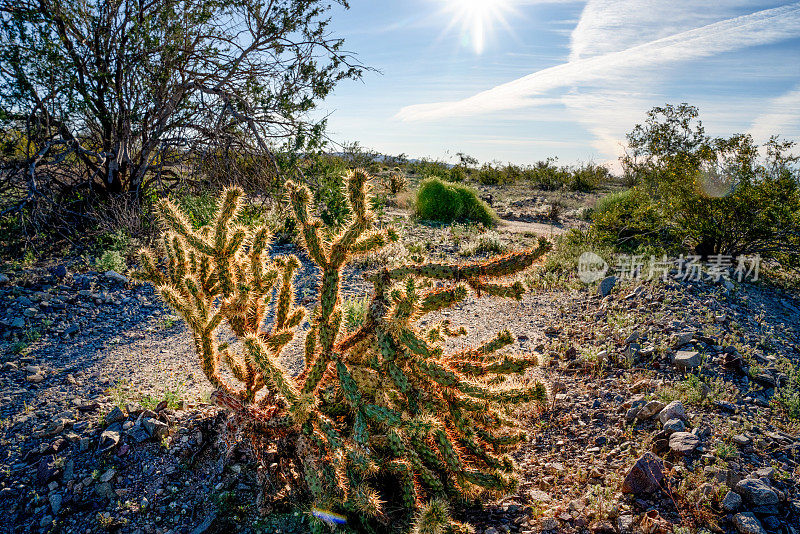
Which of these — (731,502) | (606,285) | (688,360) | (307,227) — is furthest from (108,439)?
(606,285)

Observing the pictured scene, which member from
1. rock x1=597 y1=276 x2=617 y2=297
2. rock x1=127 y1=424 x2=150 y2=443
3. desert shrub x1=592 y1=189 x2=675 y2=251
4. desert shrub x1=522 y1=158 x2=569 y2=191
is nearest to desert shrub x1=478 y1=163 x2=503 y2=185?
desert shrub x1=522 y1=158 x2=569 y2=191

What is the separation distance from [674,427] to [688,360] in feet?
3.75

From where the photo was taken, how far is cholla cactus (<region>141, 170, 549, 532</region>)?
228 centimetres

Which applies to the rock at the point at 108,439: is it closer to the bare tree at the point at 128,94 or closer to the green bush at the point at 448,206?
the bare tree at the point at 128,94

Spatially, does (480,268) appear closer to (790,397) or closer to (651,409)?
(651,409)

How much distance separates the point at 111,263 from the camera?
5.95 m

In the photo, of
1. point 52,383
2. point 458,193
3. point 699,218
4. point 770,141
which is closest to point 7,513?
point 52,383

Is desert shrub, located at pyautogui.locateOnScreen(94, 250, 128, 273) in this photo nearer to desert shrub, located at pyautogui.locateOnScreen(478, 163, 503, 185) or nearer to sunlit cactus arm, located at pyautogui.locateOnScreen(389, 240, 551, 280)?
sunlit cactus arm, located at pyautogui.locateOnScreen(389, 240, 551, 280)

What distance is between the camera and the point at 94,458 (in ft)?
8.74

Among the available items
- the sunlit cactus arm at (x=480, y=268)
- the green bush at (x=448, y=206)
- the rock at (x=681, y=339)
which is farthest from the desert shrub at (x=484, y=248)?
the sunlit cactus arm at (x=480, y=268)

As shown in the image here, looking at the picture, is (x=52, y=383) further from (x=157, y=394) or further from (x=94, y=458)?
(x=94, y=458)

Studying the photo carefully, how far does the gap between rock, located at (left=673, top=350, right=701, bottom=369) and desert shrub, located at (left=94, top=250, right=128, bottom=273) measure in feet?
20.5

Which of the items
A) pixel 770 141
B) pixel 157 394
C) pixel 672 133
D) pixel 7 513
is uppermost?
pixel 672 133

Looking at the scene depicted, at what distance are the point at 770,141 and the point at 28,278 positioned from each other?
35.0 ft
